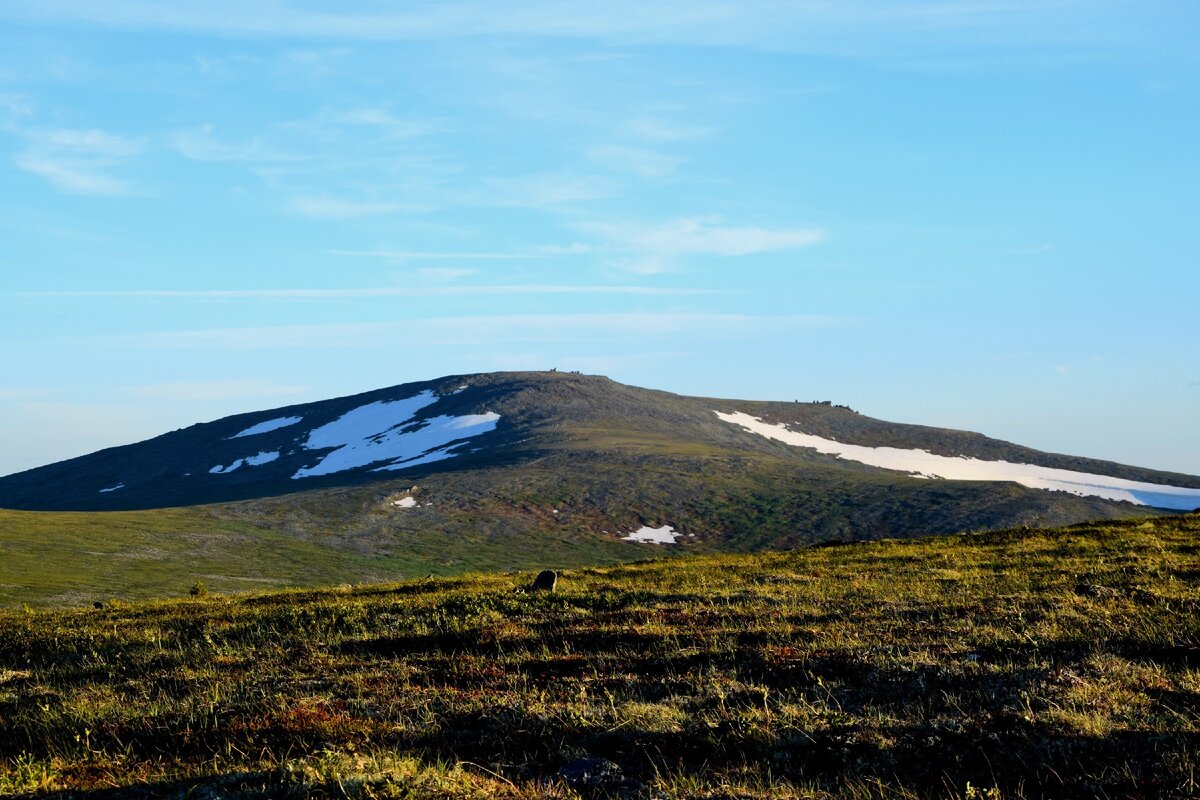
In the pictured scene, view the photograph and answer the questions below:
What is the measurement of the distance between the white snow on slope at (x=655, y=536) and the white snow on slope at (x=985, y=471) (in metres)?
51.2

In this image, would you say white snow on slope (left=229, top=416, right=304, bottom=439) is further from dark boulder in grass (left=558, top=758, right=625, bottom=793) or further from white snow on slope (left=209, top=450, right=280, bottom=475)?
dark boulder in grass (left=558, top=758, right=625, bottom=793)

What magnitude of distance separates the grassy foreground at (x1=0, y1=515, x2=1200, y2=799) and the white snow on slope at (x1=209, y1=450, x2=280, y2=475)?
138 m

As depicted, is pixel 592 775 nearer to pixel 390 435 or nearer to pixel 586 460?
pixel 586 460

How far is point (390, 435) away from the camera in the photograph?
164625 mm

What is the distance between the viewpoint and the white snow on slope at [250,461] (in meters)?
160

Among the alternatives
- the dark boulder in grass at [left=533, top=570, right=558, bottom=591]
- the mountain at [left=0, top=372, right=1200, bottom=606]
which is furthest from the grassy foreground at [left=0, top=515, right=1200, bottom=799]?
the mountain at [left=0, top=372, right=1200, bottom=606]

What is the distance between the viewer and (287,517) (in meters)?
105

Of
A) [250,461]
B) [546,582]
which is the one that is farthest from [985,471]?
[546,582]

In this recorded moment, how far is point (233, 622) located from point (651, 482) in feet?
322

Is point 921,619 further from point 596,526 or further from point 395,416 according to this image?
point 395,416

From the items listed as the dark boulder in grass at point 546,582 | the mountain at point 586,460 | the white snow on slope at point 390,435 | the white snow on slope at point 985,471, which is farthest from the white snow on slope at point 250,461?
the dark boulder in grass at point 546,582

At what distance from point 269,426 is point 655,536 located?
101m

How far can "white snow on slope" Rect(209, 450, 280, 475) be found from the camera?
160 meters

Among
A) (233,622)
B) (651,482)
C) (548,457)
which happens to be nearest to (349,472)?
(548,457)
